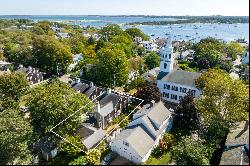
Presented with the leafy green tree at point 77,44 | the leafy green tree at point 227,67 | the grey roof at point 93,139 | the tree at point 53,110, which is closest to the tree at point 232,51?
the leafy green tree at point 227,67

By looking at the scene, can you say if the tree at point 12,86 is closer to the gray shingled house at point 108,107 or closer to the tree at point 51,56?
the gray shingled house at point 108,107

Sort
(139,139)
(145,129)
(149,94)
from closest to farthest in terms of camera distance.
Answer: (139,139) < (145,129) < (149,94)

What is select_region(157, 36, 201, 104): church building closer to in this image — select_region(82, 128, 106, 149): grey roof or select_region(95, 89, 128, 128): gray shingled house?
→ select_region(95, 89, 128, 128): gray shingled house

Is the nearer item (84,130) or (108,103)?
(84,130)

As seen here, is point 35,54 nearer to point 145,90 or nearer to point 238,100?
point 145,90

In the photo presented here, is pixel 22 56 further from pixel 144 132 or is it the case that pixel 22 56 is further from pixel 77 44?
pixel 144 132

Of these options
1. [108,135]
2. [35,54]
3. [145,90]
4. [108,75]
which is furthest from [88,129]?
[35,54]

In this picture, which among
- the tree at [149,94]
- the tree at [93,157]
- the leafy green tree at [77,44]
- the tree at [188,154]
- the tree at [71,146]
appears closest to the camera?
the tree at [188,154]

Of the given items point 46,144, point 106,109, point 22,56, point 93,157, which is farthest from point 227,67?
point 46,144
